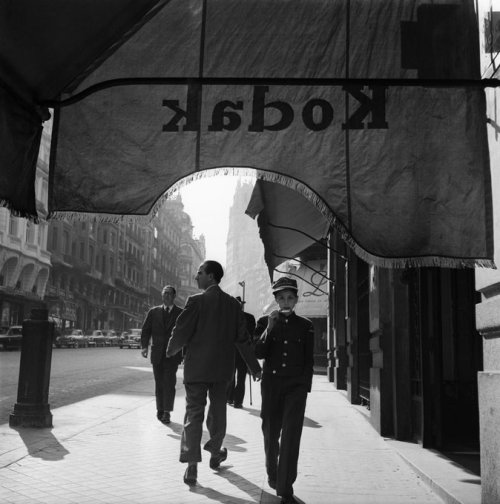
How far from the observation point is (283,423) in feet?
16.9

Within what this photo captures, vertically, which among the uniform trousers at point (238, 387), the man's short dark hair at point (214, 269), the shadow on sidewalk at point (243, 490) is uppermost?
the man's short dark hair at point (214, 269)

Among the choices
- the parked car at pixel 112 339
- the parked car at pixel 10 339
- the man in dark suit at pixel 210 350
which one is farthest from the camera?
the parked car at pixel 112 339

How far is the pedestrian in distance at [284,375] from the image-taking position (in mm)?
5133

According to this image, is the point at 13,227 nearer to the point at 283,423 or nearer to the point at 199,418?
the point at 199,418

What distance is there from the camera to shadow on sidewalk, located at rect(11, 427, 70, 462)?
6406 millimetres

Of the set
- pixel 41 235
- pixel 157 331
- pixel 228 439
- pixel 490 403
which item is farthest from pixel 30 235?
pixel 490 403

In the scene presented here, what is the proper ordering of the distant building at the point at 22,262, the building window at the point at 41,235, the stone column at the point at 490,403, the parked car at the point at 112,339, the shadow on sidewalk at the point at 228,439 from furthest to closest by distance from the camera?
1. the parked car at the point at 112,339
2. the building window at the point at 41,235
3. the distant building at the point at 22,262
4. the shadow on sidewalk at the point at 228,439
5. the stone column at the point at 490,403

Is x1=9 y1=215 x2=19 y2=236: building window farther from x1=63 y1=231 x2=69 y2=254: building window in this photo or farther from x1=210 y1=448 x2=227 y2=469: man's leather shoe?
x1=210 y1=448 x2=227 y2=469: man's leather shoe

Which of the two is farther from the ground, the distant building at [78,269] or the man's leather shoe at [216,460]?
the distant building at [78,269]

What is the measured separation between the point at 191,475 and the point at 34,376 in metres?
3.59

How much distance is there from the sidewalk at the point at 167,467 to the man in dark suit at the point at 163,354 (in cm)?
31

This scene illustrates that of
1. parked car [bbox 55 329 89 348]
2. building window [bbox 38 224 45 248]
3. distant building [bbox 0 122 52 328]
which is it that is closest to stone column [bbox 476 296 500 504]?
distant building [bbox 0 122 52 328]

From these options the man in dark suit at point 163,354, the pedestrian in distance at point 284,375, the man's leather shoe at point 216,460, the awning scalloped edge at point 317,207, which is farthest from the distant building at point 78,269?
the awning scalloped edge at point 317,207

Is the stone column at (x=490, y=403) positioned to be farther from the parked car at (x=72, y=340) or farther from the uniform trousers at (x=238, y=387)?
the parked car at (x=72, y=340)
